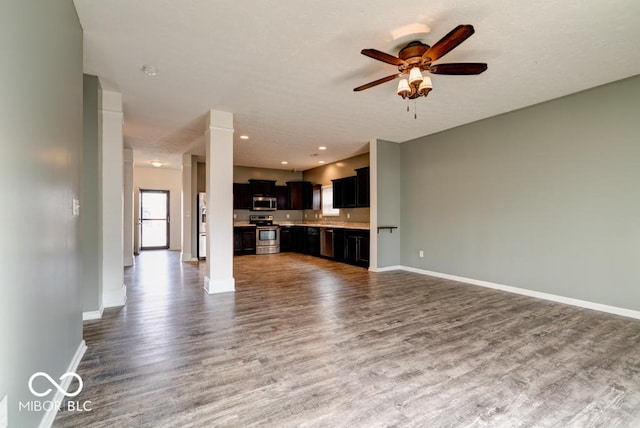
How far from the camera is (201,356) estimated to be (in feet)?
7.86

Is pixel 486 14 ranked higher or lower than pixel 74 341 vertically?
higher

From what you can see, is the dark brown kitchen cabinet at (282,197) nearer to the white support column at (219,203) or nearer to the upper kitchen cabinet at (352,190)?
the upper kitchen cabinet at (352,190)

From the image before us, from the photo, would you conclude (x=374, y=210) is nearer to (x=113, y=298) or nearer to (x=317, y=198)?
(x=317, y=198)

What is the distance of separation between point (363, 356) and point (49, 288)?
7.25 feet

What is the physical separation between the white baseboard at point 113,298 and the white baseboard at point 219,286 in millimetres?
1064

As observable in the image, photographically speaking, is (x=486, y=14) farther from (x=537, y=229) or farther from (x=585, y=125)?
(x=537, y=229)

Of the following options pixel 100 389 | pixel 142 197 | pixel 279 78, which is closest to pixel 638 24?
pixel 279 78

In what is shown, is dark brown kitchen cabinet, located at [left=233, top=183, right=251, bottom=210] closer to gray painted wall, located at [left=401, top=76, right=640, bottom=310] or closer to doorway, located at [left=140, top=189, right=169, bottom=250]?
doorway, located at [left=140, top=189, right=169, bottom=250]

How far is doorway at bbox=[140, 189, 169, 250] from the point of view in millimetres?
10039

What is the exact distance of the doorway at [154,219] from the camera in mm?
10039

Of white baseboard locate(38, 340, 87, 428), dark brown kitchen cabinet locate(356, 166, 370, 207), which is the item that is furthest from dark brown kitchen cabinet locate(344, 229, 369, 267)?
white baseboard locate(38, 340, 87, 428)

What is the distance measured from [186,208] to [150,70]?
5.08 metres

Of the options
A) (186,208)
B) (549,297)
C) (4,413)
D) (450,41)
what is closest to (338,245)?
(186,208)

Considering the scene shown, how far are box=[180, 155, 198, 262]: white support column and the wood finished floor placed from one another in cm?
360
